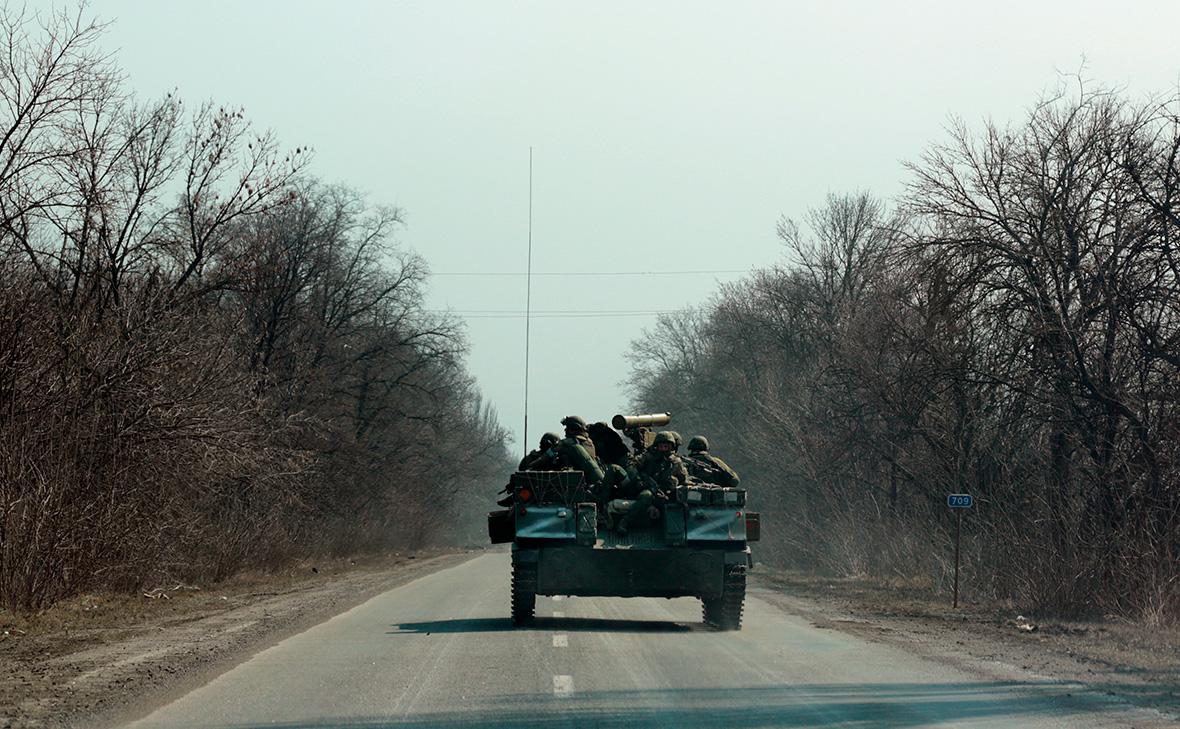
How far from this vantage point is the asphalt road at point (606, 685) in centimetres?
929

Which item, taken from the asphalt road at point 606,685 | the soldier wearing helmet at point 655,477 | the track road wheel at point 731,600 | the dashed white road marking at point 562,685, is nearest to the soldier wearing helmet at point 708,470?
the soldier wearing helmet at point 655,477

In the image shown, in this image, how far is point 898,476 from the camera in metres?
35.5

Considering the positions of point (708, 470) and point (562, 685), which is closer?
point (562, 685)

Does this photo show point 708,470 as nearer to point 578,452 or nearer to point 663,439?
point 663,439

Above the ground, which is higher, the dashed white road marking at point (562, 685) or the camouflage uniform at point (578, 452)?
the camouflage uniform at point (578, 452)

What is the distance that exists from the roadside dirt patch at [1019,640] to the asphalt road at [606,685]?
50 centimetres

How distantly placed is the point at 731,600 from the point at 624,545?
146cm

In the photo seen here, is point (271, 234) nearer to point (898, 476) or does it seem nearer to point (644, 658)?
point (898, 476)

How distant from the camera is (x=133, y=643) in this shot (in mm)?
14688

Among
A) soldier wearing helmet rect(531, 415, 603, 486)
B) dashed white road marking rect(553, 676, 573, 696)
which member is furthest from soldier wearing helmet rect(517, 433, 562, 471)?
dashed white road marking rect(553, 676, 573, 696)

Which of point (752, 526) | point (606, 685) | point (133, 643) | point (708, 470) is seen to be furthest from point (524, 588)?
point (606, 685)

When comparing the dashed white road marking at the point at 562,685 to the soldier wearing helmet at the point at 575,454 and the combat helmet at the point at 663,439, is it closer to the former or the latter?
the soldier wearing helmet at the point at 575,454

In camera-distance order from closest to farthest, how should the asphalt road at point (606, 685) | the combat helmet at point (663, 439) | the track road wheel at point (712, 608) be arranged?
the asphalt road at point (606, 685)
the track road wheel at point (712, 608)
the combat helmet at point (663, 439)

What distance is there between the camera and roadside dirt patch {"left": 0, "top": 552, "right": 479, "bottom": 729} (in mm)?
9891
